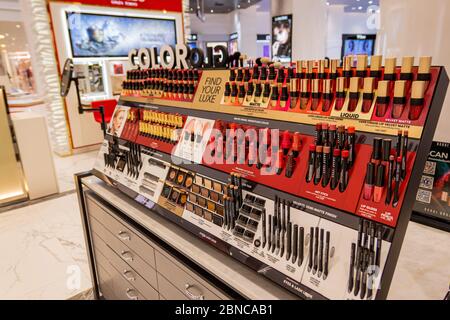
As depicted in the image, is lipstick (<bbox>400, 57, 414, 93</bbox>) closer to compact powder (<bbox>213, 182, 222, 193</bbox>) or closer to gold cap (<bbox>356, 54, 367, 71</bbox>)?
gold cap (<bbox>356, 54, 367, 71</bbox>)

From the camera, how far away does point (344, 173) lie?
87 centimetres

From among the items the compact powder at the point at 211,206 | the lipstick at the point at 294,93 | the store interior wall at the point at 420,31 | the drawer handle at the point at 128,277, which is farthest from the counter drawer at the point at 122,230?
the store interior wall at the point at 420,31

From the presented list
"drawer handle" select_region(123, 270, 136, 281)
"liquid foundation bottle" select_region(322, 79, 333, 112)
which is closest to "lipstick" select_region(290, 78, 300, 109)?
"liquid foundation bottle" select_region(322, 79, 333, 112)

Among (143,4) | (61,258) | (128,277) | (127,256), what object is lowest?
(61,258)

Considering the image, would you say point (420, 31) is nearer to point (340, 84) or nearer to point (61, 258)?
point (340, 84)

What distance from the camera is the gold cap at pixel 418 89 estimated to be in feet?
2.59

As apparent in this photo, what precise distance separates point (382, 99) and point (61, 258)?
2.81m

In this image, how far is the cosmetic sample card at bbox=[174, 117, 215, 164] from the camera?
1357mm

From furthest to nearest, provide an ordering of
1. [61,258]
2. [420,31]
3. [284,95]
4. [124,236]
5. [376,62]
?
[61,258] < [420,31] < [124,236] < [284,95] < [376,62]

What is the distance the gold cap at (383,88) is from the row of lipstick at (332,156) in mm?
114

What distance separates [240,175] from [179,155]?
41cm

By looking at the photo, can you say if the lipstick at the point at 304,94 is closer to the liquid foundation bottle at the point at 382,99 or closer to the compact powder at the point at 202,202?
the liquid foundation bottle at the point at 382,99

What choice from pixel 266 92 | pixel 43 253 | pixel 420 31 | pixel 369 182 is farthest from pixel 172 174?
pixel 43 253

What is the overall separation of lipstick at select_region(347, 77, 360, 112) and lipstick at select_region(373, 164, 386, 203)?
0.68 feet
